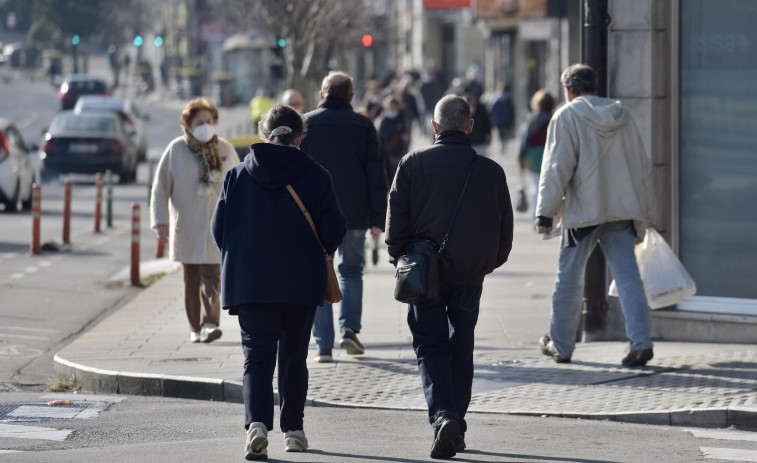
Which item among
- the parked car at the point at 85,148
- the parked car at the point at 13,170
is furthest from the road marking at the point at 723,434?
the parked car at the point at 85,148

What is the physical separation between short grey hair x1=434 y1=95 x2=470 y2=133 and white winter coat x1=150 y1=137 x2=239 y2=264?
3.71 metres

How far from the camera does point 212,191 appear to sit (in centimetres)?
1068

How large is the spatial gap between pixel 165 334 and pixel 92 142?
19.3 m

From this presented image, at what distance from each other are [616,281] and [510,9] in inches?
944

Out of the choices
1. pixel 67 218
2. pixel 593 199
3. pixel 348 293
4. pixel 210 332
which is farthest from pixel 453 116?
pixel 67 218

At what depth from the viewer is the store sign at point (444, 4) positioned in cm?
4097

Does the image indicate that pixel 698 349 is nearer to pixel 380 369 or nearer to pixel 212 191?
pixel 380 369

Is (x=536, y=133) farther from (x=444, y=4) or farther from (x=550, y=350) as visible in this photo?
(x=444, y=4)

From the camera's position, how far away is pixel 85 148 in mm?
30094

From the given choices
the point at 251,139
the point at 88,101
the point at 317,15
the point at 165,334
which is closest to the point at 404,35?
the point at 88,101

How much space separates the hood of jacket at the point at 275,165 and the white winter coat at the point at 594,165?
105 inches

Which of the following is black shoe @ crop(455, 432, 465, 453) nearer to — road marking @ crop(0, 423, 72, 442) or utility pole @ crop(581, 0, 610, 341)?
road marking @ crop(0, 423, 72, 442)

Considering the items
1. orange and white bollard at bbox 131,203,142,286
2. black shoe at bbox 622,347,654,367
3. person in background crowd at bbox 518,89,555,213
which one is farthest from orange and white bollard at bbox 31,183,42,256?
black shoe at bbox 622,347,654,367

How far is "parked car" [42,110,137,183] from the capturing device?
30031 mm
